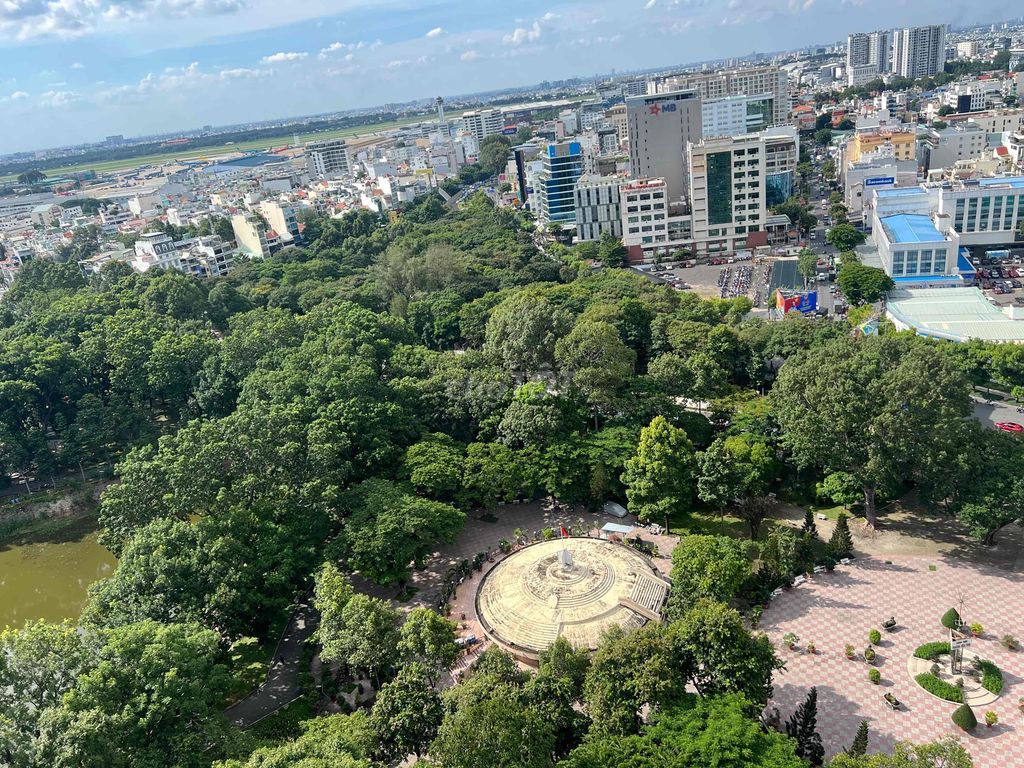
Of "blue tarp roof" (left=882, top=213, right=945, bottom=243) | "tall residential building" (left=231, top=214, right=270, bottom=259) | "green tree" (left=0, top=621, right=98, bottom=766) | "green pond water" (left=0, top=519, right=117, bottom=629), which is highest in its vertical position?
"tall residential building" (left=231, top=214, right=270, bottom=259)

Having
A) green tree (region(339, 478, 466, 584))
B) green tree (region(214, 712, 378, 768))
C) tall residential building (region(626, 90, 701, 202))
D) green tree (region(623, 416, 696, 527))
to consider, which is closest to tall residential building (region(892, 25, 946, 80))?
tall residential building (region(626, 90, 701, 202))

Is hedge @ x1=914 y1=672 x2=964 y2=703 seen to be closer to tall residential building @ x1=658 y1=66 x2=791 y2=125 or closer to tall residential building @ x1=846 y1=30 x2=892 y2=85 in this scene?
tall residential building @ x1=658 y1=66 x2=791 y2=125

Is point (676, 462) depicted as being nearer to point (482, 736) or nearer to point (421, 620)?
point (421, 620)

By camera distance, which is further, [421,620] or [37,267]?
[37,267]

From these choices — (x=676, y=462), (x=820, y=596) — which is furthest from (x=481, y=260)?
(x=820, y=596)

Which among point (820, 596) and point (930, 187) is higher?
point (930, 187)

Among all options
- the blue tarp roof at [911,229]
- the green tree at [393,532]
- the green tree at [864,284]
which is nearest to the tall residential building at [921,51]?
the blue tarp roof at [911,229]
